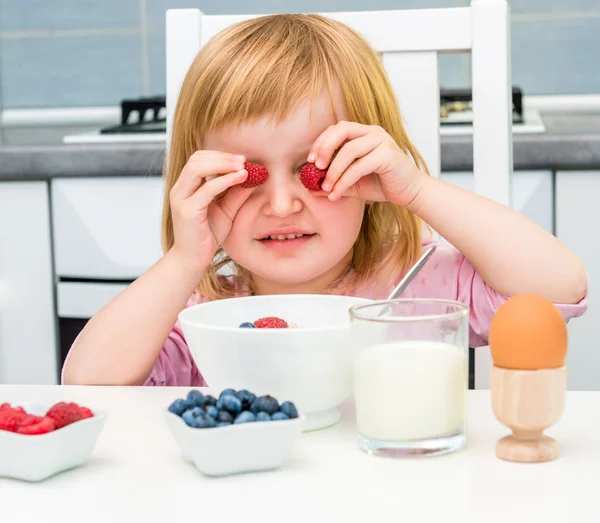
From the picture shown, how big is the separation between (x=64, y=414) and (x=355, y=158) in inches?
18.6

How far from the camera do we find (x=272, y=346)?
71 centimetres

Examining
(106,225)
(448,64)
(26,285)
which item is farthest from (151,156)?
(448,64)

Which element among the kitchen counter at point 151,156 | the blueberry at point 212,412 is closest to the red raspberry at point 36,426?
the blueberry at point 212,412

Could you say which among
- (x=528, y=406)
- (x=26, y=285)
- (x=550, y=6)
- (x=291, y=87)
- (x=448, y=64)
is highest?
(x=550, y=6)

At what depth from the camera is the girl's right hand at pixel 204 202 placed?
3.28 ft

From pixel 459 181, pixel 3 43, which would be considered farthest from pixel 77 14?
pixel 459 181

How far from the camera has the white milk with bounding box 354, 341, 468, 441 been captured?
65 centimetres

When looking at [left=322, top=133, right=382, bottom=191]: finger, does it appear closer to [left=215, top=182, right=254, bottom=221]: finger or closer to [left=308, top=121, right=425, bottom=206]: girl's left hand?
[left=308, top=121, right=425, bottom=206]: girl's left hand

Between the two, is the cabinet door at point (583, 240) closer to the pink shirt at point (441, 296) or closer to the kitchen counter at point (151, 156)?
the kitchen counter at point (151, 156)

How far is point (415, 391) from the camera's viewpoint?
0.65 meters

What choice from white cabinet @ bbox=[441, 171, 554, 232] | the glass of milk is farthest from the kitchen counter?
the glass of milk

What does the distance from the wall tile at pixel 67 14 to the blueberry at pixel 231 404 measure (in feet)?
6.41

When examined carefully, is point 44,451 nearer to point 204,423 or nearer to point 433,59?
point 204,423

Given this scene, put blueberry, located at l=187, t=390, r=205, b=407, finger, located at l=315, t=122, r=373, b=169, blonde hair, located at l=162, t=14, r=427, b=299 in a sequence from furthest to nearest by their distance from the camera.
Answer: blonde hair, located at l=162, t=14, r=427, b=299 < finger, located at l=315, t=122, r=373, b=169 < blueberry, located at l=187, t=390, r=205, b=407
